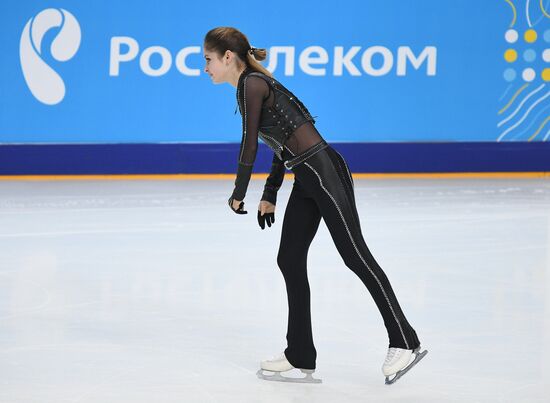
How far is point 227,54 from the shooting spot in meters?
3.63

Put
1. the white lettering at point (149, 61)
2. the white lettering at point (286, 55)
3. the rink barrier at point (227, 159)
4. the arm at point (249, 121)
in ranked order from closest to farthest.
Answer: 1. the arm at point (249, 121)
2. the rink barrier at point (227, 159)
3. the white lettering at point (149, 61)
4. the white lettering at point (286, 55)

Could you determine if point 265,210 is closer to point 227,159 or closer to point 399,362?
point 399,362

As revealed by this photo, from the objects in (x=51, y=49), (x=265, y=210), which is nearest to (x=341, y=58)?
(x=51, y=49)

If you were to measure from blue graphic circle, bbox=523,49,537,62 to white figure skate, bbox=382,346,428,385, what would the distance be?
7.48 metres

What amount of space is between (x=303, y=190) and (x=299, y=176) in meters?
0.06

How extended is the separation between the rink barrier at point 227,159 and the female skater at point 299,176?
6631mm

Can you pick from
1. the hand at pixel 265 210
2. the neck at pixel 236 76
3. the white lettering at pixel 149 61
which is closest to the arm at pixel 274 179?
the hand at pixel 265 210

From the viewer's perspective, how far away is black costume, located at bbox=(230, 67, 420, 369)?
360 centimetres

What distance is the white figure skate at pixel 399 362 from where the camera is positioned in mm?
3660

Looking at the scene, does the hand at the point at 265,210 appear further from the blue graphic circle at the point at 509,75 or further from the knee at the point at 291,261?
the blue graphic circle at the point at 509,75

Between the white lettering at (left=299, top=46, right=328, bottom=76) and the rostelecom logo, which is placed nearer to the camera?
the rostelecom logo

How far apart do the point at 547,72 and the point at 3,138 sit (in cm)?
517

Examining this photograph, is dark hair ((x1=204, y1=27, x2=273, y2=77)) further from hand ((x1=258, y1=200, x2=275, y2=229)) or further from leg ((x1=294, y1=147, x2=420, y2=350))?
hand ((x1=258, y1=200, x2=275, y2=229))

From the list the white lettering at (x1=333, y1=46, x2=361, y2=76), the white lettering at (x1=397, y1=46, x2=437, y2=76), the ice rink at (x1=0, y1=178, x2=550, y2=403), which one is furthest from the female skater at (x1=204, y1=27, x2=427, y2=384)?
the white lettering at (x1=397, y1=46, x2=437, y2=76)
